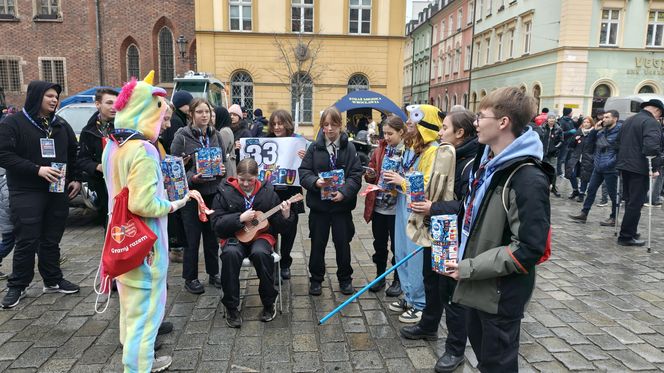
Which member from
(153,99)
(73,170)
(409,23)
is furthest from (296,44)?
(409,23)

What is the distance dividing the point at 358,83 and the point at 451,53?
90.1ft

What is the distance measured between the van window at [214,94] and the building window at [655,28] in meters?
26.8

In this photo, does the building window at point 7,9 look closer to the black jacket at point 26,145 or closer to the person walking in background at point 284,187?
the black jacket at point 26,145

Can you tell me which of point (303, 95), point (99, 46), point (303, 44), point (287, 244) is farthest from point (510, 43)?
point (287, 244)

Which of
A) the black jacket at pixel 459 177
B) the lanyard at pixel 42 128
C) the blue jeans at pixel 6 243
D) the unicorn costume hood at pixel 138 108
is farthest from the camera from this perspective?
the blue jeans at pixel 6 243

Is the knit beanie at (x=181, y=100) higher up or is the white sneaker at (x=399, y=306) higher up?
the knit beanie at (x=181, y=100)

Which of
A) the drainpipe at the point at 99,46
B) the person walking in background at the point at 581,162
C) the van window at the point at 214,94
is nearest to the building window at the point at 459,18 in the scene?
the drainpipe at the point at 99,46

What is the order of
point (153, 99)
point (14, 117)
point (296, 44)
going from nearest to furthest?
point (153, 99) < point (14, 117) < point (296, 44)

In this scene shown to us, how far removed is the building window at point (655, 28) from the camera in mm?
27766

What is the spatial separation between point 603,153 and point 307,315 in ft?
22.5

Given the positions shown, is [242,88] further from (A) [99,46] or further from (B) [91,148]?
(B) [91,148]

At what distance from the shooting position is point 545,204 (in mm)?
2209

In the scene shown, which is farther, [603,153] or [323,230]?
[603,153]

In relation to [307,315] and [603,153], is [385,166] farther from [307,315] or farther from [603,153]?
[603,153]
